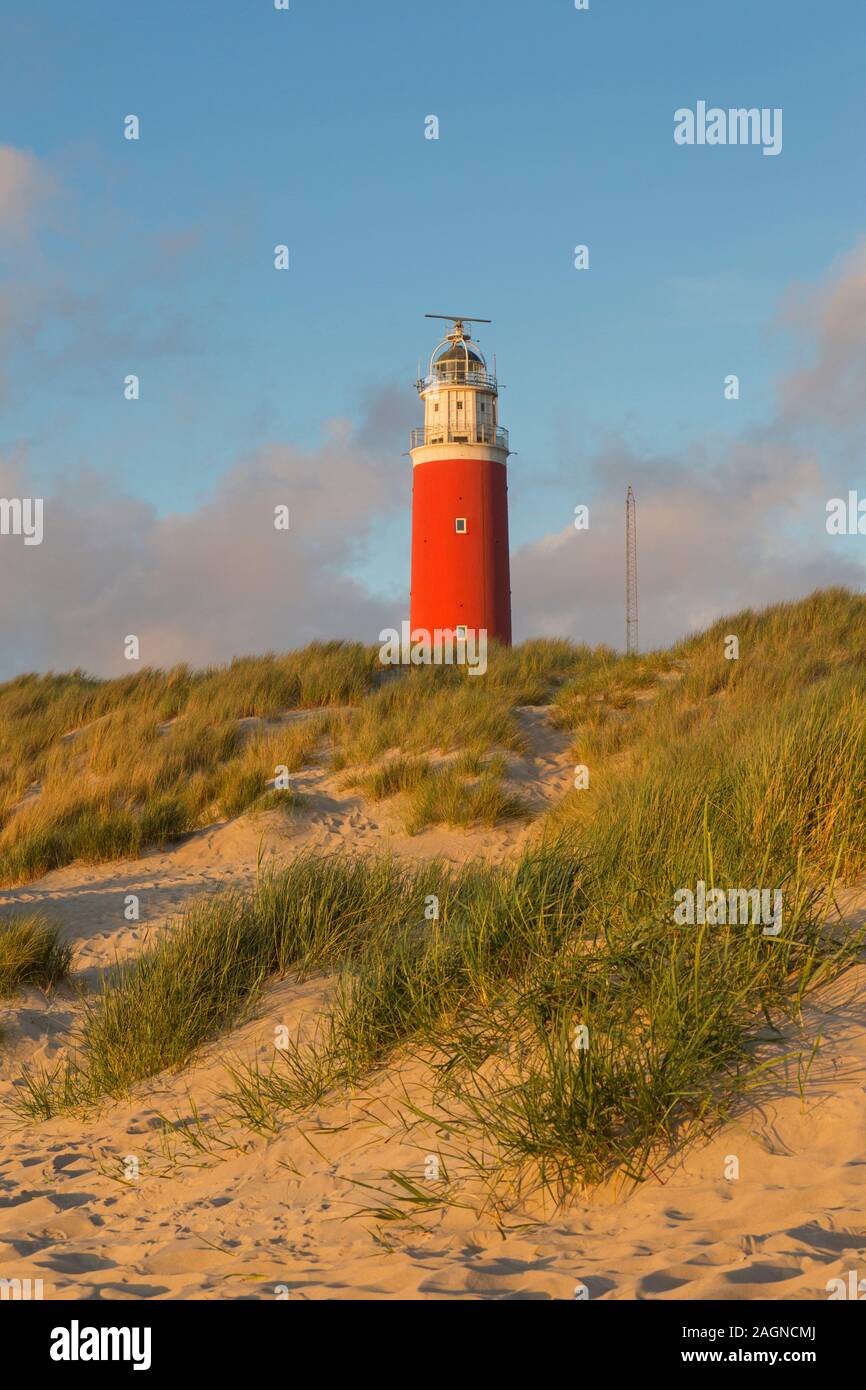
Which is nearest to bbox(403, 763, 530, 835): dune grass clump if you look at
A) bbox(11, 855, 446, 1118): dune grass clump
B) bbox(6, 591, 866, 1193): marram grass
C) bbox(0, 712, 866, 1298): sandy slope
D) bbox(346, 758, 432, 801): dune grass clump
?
bbox(346, 758, 432, 801): dune grass clump

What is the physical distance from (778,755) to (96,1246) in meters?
4.18

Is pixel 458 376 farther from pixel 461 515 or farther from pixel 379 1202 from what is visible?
pixel 379 1202

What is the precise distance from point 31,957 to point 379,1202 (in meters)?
4.48

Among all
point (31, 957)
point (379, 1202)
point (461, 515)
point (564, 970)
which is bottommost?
point (379, 1202)

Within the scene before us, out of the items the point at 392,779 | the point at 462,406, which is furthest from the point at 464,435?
the point at 392,779

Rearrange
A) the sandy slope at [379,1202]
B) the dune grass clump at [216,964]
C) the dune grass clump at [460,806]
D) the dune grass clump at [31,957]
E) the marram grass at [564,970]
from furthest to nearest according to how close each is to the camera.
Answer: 1. the dune grass clump at [460,806]
2. the dune grass clump at [31,957]
3. the dune grass clump at [216,964]
4. the marram grass at [564,970]
5. the sandy slope at [379,1202]

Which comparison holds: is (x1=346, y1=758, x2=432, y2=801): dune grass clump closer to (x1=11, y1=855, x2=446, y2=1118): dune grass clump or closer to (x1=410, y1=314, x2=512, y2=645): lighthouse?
(x1=11, y1=855, x2=446, y2=1118): dune grass clump

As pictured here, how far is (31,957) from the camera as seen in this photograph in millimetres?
7520

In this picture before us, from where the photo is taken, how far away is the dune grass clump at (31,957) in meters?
7.43

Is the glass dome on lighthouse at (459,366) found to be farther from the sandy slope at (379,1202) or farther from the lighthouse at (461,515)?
the sandy slope at (379,1202)

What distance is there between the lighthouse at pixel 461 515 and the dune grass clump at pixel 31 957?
19256 mm

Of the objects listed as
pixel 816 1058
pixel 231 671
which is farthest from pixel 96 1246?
pixel 231 671

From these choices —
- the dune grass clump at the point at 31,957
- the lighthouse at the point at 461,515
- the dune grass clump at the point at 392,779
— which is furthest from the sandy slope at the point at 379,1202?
the lighthouse at the point at 461,515

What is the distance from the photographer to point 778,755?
6.28 m
